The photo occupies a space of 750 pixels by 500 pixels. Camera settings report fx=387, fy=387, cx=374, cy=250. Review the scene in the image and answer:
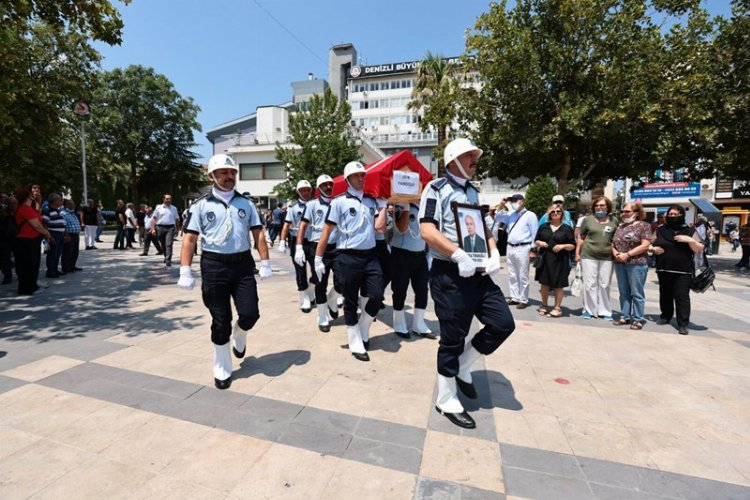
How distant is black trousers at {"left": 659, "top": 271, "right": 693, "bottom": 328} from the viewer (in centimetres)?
565

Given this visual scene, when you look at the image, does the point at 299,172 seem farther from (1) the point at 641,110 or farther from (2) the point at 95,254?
(1) the point at 641,110

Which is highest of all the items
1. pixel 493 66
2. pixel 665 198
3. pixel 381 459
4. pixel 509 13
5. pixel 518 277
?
pixel 509 13

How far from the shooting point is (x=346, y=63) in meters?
61.8

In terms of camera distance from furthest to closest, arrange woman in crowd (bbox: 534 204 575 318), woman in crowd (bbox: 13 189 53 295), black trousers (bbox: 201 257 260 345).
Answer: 1. woman in crowd (bbox: 13 189 53 295)
2. woman in crowd (bbox: 534 204 575 318)
3. black trousers (bbox: 201 257 260 345)

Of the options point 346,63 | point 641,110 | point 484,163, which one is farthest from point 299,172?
point 346,63

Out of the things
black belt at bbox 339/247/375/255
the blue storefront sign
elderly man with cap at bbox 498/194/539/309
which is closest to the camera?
black belt at bbox 339/247/375/255

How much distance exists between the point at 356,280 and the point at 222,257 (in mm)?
1479

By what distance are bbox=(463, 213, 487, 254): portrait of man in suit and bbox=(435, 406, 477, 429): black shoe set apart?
4.17 feet

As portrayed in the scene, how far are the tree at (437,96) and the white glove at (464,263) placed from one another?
632 centimetres

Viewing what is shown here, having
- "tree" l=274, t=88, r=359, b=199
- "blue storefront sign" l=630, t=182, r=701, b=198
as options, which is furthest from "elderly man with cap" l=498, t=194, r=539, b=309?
"blue storefront sign" l=630, t=182, r=701, b=198

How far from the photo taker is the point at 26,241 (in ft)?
23.7

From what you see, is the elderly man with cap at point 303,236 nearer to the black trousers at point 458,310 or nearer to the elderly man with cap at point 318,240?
the elderly man with cap at point 318,240

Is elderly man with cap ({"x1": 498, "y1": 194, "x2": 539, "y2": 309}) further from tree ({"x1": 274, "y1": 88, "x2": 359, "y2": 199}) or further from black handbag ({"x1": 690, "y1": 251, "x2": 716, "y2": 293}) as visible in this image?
tree ({"x1": 274, "y1": 88, "x2": 359, "y2": 199})

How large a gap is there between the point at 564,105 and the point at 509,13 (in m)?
4.64
